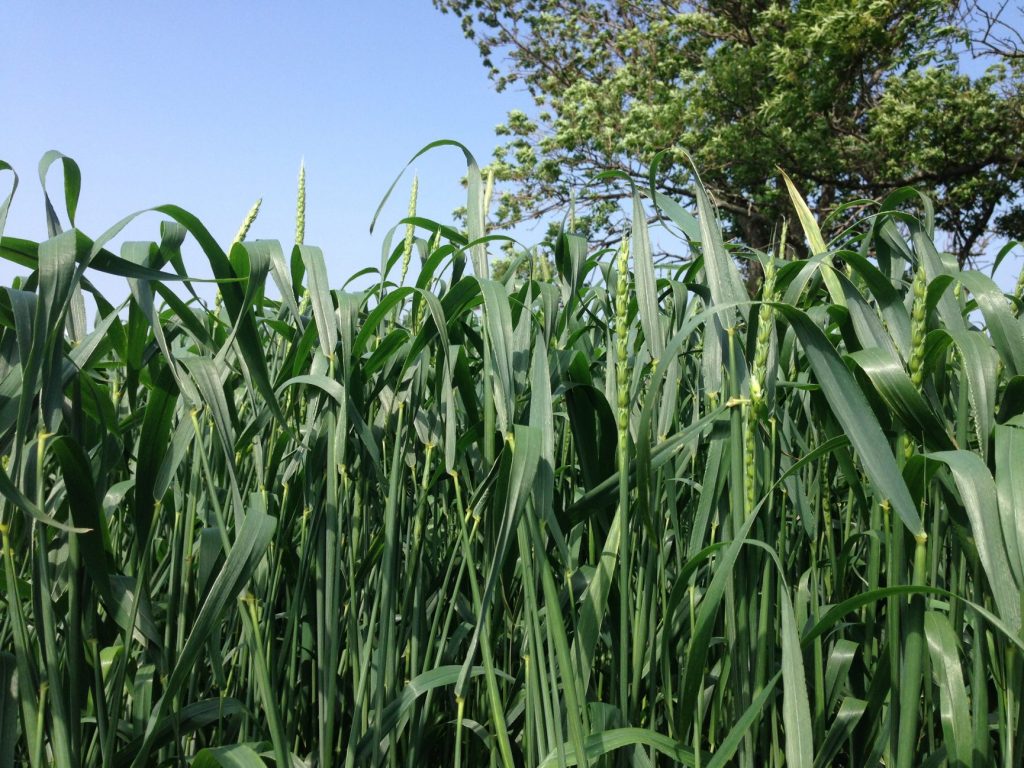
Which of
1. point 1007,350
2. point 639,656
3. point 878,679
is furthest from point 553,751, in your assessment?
point 1007,350

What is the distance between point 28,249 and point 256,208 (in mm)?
391

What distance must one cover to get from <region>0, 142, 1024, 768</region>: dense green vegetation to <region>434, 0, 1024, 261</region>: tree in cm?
842

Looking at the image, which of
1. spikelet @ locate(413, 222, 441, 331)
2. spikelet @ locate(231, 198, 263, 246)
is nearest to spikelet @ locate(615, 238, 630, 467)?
spikelet @ locate(413, 222, 441, 331)

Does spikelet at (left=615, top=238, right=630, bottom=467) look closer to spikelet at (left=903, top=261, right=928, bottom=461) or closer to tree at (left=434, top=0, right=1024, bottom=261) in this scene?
spikelet at (left=903, top=261, right=928, bottom=461)

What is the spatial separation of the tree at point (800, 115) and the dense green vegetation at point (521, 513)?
8.42m

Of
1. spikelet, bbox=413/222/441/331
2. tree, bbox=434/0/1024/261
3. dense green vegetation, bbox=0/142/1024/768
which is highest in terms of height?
tree, bbox=434/0/1024/261

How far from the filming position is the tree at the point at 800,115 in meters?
8.99

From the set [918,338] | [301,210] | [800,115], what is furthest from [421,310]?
[800,115]

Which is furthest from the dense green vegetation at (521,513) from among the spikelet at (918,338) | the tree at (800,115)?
the tree at (800,115)

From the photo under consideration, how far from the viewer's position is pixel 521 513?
27.1 inches

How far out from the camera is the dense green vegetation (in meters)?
0.69

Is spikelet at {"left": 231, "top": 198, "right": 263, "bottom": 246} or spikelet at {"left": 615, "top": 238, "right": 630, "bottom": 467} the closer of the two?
spikelet at {"left": 615, "top": 238, "right": 630, "bottom": 467}

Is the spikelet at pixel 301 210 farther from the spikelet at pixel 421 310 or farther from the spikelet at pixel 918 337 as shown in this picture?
the spikelet at pixel 918 337

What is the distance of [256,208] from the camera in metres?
1.14
